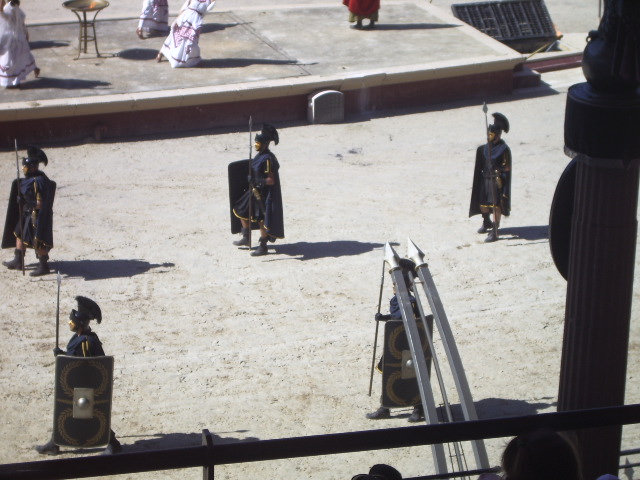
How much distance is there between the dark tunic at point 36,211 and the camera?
10.5 meters

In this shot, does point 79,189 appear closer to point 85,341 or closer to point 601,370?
point 85,341

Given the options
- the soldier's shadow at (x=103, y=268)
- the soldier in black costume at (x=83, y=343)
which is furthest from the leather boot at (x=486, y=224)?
the soldier in black costume at (x=83, y=343)

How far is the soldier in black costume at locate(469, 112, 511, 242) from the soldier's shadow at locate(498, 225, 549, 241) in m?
0.23

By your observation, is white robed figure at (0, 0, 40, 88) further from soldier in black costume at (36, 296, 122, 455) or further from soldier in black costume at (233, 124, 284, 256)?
soldier in black costume at (36, 296, 122, 455)

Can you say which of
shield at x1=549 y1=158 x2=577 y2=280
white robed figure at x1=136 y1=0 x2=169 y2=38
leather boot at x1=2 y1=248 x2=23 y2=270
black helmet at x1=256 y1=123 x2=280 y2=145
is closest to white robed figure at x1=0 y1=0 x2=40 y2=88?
white robed figure at x1=136 y1=0 x2=169 y2=38

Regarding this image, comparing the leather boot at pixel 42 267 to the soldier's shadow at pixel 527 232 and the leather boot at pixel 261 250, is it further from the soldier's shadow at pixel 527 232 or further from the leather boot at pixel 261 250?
the soldier's shadow at pixel 527 232

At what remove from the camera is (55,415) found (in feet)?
25.2

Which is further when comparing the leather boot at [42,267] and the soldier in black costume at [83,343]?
the leather boot at [42,267]

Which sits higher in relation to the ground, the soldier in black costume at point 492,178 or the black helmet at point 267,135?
the black helmet at point 267,135

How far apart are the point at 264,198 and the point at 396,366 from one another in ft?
11.4

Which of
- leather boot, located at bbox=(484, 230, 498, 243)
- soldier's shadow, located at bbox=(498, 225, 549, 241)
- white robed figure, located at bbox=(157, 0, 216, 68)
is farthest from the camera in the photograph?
white robed figure, located at bbox=(157, 0, 216, 68)

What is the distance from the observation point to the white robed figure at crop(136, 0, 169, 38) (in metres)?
16.9

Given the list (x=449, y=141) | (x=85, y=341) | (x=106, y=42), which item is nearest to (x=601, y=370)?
(x=85, y=341)

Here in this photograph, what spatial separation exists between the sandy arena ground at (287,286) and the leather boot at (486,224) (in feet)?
0.44
